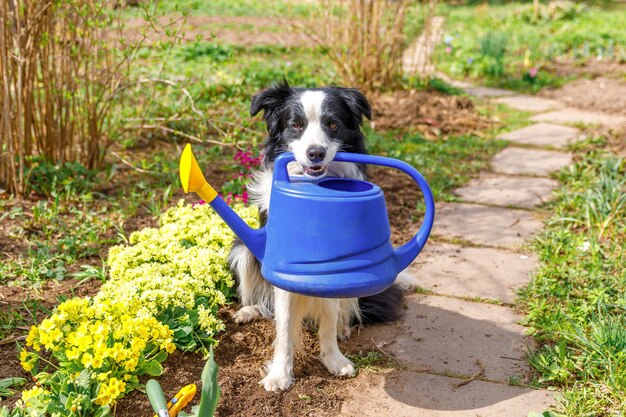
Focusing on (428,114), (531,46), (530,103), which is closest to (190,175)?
(428,114)

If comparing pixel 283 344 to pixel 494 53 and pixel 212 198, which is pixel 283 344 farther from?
pixel 494 53

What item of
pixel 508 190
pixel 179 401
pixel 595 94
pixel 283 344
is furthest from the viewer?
pixel 595 94

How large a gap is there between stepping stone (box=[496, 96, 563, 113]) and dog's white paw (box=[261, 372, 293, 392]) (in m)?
5.57

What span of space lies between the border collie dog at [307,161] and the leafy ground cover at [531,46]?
5616 mm

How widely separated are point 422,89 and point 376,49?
2.28 feet

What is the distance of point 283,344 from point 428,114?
4.35 m

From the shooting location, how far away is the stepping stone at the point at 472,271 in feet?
11.9

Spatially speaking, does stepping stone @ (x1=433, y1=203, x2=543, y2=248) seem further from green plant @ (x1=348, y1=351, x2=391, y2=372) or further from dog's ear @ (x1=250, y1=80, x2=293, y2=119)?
dog's ear @ (x1=250, y1=80, x2=293, y2=119)

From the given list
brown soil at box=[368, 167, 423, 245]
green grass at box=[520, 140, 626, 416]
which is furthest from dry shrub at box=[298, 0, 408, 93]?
green grass at box=[520, 140, 626, 416]

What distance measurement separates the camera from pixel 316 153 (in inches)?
102

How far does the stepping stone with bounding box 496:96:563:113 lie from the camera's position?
7539mm

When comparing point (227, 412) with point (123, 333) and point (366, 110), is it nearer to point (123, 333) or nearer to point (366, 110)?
point (123, 333)

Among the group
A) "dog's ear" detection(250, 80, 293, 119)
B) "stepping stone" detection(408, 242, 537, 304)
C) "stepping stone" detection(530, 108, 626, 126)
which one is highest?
"dog's ear" detection(250, 80, 293, 119)

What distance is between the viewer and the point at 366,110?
3.03 meters
